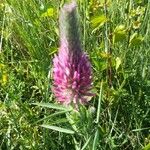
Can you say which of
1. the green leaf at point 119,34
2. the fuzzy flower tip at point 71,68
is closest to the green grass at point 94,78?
the green leaf at point 119,34

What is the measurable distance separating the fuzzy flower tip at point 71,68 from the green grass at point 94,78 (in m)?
0.14

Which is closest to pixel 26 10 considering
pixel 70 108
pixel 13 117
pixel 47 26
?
pixel 47 26

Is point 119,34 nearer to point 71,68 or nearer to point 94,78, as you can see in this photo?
point 94,78

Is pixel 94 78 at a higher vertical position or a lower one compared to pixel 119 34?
lower

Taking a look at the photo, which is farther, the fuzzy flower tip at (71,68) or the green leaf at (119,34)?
the green leaf at (119,34)

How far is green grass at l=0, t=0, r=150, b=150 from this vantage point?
166 centimetres

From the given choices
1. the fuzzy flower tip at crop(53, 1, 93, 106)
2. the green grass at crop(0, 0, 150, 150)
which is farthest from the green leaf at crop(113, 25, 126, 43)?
the fuzzy flower tip at crop(53, 1, 93, 106)

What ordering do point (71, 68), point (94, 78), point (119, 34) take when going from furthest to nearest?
point (94, 78) → point (119, 34) → point (71, 68)

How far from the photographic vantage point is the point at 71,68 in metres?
1.13

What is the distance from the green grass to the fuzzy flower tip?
0.45ft

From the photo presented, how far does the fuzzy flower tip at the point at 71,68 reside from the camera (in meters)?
1.01

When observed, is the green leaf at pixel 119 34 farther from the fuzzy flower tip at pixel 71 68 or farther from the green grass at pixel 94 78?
the fuzzy flower tip at pixel 71 68

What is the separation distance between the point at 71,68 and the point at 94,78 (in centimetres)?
68

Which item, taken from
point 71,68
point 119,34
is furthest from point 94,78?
point 71,68
